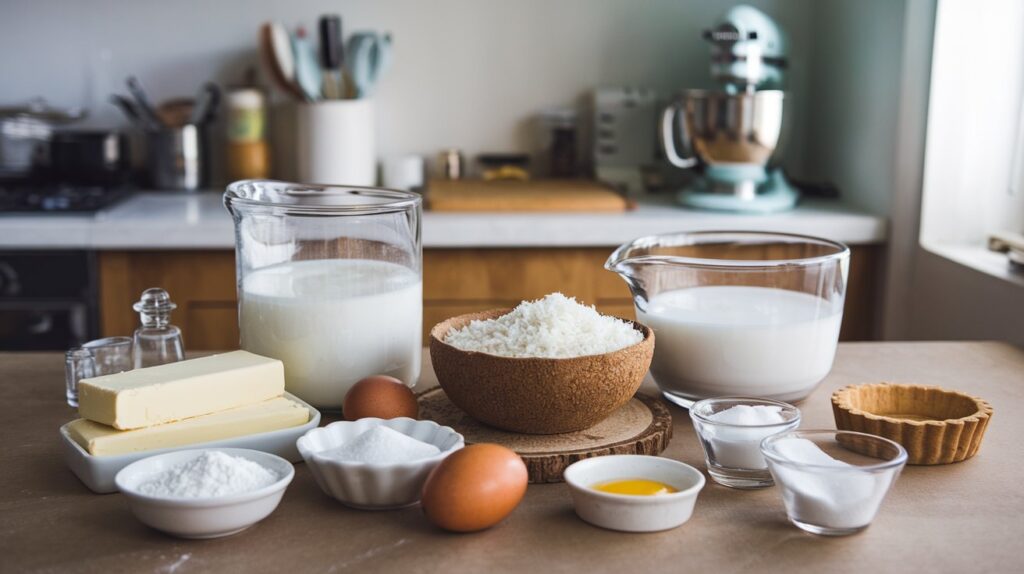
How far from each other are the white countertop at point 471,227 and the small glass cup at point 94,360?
1.06 metres

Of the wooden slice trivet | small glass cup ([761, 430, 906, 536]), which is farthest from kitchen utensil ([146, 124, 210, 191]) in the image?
small glass cup ([761, 430, 906, 536])

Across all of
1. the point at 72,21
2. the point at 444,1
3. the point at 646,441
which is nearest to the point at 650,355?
the point at 646,441

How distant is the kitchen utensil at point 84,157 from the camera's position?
2.82m

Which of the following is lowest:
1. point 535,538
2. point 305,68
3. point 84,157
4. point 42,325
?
point 42,325

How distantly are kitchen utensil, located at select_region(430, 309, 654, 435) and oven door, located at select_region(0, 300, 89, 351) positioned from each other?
5.26 feet

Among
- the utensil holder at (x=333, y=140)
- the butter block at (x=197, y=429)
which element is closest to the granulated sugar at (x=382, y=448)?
the butter block at (x=197, y=429)

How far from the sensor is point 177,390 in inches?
41.7

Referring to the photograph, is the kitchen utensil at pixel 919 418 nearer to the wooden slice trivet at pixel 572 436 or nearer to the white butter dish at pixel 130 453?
the wooden slice trivet at pixel 572 436

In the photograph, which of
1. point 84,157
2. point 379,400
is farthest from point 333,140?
point 379,400

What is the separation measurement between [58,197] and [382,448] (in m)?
1.92

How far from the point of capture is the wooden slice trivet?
1076mm

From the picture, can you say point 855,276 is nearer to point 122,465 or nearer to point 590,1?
point 590,1

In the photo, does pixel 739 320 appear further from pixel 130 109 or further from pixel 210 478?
pixel 130 109

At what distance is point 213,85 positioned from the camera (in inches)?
116
